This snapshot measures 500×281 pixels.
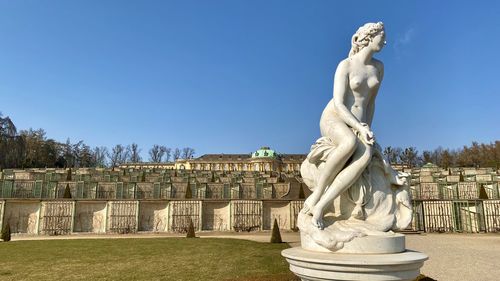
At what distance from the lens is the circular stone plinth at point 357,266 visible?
414 centimetres

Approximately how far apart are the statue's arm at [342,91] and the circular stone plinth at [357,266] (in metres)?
1.93

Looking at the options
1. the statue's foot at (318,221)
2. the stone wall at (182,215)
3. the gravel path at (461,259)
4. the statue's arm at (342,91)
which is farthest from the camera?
the stone wall at (182,215)

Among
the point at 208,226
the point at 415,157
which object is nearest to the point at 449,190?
the point at 208,226

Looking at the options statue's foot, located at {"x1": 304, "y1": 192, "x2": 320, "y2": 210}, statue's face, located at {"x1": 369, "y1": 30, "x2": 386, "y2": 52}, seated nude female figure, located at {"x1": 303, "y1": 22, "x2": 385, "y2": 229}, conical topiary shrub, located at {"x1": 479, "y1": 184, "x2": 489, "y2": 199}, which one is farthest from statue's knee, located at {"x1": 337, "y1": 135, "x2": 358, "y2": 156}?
conical topiary shrub, located at {"x1": 479, "y1": 184, "x2": 489, "y2": 199}

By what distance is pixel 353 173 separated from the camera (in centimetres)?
520

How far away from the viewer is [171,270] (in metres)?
11.1

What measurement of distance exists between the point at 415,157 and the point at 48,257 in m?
101

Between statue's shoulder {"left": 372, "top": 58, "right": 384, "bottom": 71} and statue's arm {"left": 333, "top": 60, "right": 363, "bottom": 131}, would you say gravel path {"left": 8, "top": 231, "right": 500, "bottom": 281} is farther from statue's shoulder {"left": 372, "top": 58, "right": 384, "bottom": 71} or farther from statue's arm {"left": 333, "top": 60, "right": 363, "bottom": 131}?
statue's arm {"left": 333, "top": 60, "right": 363, "bottom": 131}

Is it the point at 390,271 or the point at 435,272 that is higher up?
the point at 390,271

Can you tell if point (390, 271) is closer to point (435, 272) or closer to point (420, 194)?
point (435, 272)

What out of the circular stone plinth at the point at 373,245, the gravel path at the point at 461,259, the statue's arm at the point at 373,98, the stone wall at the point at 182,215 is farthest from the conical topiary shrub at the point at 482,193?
the circular stone plinth at the point at 373,245

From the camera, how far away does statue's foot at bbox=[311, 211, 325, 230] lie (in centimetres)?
502

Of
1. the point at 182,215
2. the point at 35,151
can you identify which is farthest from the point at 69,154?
the point at 182,215

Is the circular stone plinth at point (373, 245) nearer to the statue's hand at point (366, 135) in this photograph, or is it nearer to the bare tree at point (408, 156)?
the statue's hand at point (366, 135)
